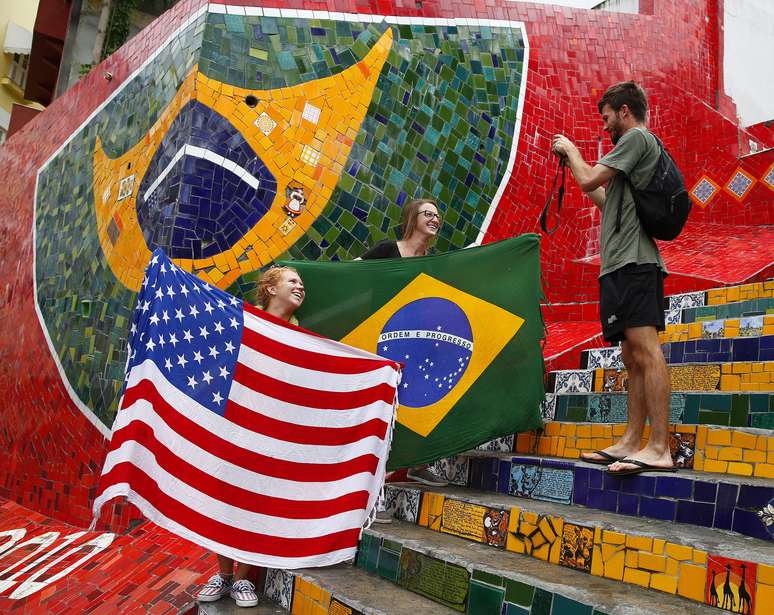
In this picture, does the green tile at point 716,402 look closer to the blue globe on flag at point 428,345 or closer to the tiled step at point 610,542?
the tiled step at point 610,542

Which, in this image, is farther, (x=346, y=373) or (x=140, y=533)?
(x=140, y=533)

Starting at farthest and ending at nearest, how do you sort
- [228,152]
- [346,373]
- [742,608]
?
[228,152], [346,373], [742,608]

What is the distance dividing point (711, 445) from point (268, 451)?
1930 mm

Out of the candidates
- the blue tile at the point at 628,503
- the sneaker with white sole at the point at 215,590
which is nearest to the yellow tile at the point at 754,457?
the blue tile at the point at 628,503

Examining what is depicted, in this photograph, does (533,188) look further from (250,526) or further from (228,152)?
(250,526)

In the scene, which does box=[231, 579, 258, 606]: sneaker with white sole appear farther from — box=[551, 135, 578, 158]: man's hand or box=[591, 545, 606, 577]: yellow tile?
box=[551, 135, 578, 158]: man's hand

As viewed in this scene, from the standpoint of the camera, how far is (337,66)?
19.1ft

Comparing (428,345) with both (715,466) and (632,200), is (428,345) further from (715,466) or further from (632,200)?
(715,466)

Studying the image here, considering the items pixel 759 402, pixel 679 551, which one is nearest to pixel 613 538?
pixel 679 551

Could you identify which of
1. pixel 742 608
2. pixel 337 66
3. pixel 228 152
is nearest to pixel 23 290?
pixel 228 152

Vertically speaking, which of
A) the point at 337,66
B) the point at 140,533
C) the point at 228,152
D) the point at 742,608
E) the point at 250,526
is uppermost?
the point at 337,66

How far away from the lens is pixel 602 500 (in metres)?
3.09

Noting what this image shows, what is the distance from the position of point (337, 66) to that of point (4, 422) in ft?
15.8

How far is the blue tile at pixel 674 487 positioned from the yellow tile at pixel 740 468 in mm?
262
